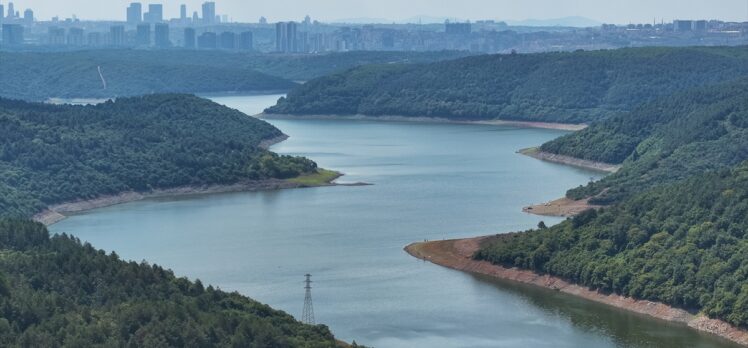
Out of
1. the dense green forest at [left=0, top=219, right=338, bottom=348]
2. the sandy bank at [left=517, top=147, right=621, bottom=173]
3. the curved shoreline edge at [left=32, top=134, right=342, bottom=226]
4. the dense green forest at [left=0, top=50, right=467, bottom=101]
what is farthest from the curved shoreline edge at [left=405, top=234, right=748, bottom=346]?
the dense green forest at [left=0, top=50, right=467, bottom=101]

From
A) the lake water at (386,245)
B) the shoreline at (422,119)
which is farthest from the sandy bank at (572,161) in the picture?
the shoreline at (422,119)

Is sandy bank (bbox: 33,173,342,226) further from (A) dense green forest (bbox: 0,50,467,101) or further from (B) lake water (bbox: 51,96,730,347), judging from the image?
(A) dense green forest (bbox: 0,50,467,101)

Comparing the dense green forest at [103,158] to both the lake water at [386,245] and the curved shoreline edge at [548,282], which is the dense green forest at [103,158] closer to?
the lake water at [386,245]

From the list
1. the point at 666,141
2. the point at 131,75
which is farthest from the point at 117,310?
the point at 131,75

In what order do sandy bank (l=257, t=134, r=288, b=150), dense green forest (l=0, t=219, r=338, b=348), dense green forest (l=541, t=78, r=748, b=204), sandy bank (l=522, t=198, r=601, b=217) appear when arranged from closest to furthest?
dense green forest (l=0, t=219, r=338, b=348) < sandy bank (l=522, t=198, r=601, b=217) < dense green forest (l=541, t=78, r=748, b=204) < sandy bank (l=257, t=134, r=288, b=150)

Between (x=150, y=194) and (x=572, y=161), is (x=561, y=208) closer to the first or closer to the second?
(x=150, y=194)
